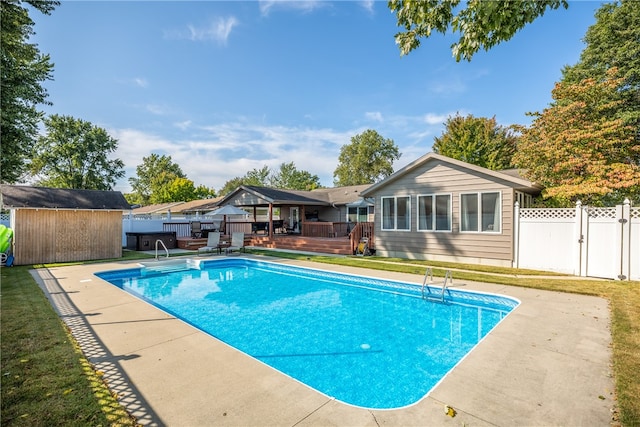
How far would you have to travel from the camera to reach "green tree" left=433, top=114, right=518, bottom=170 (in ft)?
81.1

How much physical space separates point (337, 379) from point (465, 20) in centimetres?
519

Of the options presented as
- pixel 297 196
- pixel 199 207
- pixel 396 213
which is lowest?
pixel 396 213

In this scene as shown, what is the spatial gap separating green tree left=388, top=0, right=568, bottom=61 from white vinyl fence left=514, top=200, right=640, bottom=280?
25.9 feet

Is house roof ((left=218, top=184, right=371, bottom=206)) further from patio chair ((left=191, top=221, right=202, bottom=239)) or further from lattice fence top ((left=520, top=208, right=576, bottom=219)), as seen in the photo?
lattice fence top ((left=520, top=208, right=576, bottom=219))

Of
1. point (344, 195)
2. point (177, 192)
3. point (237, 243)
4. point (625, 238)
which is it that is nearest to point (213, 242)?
point (237, 243)

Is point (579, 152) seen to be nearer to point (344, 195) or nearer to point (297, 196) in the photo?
point (344, 195)

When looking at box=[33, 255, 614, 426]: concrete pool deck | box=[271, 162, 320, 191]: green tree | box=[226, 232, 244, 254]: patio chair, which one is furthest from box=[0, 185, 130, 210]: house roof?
box=[271, 162, 320, 191]: green tree

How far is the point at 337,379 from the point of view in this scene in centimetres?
429

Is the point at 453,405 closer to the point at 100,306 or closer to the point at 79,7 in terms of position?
the point at 100,306

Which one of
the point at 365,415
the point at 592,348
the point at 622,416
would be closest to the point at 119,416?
the point at 365,415

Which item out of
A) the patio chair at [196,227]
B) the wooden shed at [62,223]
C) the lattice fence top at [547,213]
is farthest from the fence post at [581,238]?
the patio chair at [196,227]

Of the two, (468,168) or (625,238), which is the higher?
(468,168)

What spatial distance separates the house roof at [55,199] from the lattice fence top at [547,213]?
1668 cm

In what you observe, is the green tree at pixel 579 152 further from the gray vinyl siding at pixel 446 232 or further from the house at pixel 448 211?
the gray vinyl siding at pixel 446 232
